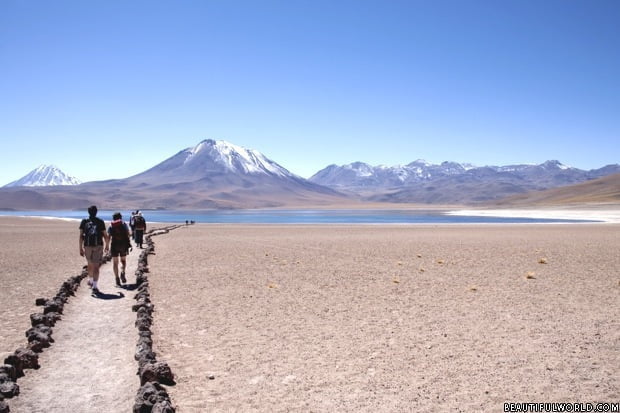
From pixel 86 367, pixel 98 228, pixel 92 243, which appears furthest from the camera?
pixel 98 228

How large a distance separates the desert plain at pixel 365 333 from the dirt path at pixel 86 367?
0.06 m

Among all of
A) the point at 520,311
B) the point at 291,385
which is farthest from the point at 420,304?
the point at 291,385

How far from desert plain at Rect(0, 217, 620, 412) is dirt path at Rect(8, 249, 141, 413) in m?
0.06

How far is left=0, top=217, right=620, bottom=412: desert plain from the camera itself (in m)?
6.10

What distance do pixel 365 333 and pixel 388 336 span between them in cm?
42

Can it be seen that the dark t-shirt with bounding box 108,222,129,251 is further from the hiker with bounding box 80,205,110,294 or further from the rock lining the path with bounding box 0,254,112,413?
the rock lining the path with bounding box 0,254,112,413

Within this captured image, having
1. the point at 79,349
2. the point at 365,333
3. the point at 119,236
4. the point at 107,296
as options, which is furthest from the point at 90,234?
the point at 365,333

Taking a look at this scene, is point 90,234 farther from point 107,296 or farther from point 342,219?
point 342,219

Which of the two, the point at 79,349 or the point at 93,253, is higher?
the point at 93,253

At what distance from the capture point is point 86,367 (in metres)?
6.91

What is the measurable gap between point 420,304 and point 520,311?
198cm

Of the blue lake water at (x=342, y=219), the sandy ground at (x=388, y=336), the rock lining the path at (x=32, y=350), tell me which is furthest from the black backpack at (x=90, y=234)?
the blue lake water at (x=342, y=219)

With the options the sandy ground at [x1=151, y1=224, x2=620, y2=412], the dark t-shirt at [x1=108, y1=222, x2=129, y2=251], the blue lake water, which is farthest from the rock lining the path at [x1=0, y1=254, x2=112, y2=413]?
the blue lake water

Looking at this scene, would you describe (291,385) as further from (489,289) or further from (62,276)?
(62,276)
